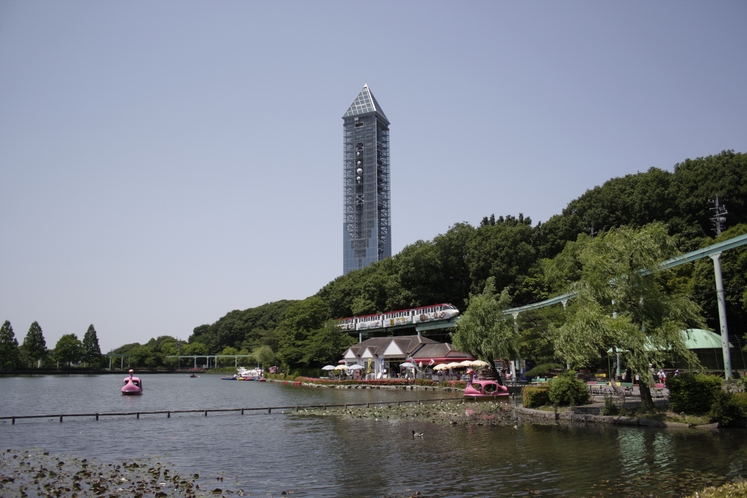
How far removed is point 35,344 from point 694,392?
13478 cm

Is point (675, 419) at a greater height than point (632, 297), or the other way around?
point (632, 297)

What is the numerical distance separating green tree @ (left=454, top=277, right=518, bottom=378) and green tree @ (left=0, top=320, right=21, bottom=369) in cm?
10418

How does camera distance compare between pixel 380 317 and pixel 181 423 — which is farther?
pixel 380 317

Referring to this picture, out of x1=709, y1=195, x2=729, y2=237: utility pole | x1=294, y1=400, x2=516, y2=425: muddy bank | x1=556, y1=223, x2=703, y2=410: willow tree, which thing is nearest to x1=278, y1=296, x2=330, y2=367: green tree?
x1=294, y1=400, x2=516, y2=425: muddy bank

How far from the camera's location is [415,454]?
1877 centimetres

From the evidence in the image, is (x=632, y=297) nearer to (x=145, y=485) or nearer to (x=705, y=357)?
(x=145, y=485)

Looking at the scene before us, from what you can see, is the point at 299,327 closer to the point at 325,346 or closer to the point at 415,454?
the point at 325,346

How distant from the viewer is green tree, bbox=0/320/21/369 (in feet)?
369

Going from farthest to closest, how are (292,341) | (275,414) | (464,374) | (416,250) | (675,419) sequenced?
(416,250)
(292,341)
(464,374)
(275,414)
(675,419)

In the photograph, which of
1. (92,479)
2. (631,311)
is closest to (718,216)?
(631,311)

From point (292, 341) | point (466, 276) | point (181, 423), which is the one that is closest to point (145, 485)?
point (181, 423)

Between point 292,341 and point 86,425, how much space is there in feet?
167

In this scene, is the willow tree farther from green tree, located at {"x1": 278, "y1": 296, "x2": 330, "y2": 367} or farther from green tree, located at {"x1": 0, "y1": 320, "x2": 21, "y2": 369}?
green tree, located at {"x1": 0, "y1": 320, "x2": 21, "y2": 369}

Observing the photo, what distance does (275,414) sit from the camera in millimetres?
33969
